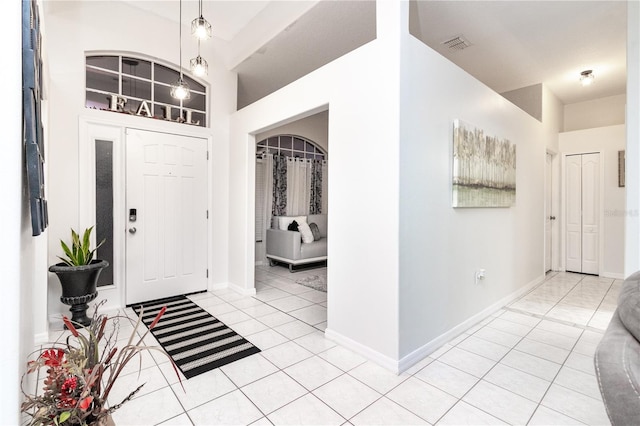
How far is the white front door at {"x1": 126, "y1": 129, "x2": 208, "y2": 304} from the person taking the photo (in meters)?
3.65

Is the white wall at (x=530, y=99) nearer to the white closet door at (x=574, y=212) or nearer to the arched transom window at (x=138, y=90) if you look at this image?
the white closet door at (x=574, y=212)

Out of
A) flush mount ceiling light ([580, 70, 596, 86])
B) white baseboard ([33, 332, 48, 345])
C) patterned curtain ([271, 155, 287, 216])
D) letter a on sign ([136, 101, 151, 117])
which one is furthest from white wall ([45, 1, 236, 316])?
flush mount ceiling light ([580, 70, 596, 86])

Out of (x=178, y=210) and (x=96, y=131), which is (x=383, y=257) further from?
(x=96, y=131)

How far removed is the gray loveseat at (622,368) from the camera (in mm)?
944

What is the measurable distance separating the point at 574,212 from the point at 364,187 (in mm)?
5251

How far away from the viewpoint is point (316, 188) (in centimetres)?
682

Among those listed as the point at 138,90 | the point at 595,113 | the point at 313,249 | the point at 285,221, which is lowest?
the point at 313,249

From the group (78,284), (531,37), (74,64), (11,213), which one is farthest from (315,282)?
(531,37)

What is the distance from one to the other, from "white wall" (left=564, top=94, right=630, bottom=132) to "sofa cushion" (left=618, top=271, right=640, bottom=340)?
5857 mm

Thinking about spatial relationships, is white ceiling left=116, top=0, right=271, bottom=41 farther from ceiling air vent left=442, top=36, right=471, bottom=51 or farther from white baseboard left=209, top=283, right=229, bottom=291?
white baseboard left=209, top=283, right=229, bottom=291

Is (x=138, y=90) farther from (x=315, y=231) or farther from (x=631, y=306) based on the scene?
(x=631, y=306)

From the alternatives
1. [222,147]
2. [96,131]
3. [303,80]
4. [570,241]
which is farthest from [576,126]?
[96,131]

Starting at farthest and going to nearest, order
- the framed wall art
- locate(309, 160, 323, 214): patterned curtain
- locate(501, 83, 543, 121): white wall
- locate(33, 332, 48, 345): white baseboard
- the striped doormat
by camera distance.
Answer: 1. locate(309, 160, 323, 214): patterned curtain
2. the framed wall art
3. locate(501, 83, 543, 121): white wall
4. locate(33, 332, 48, 345): white baseboard
5. the striped doormat

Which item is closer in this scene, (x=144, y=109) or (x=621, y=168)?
(x=144, y=109)
